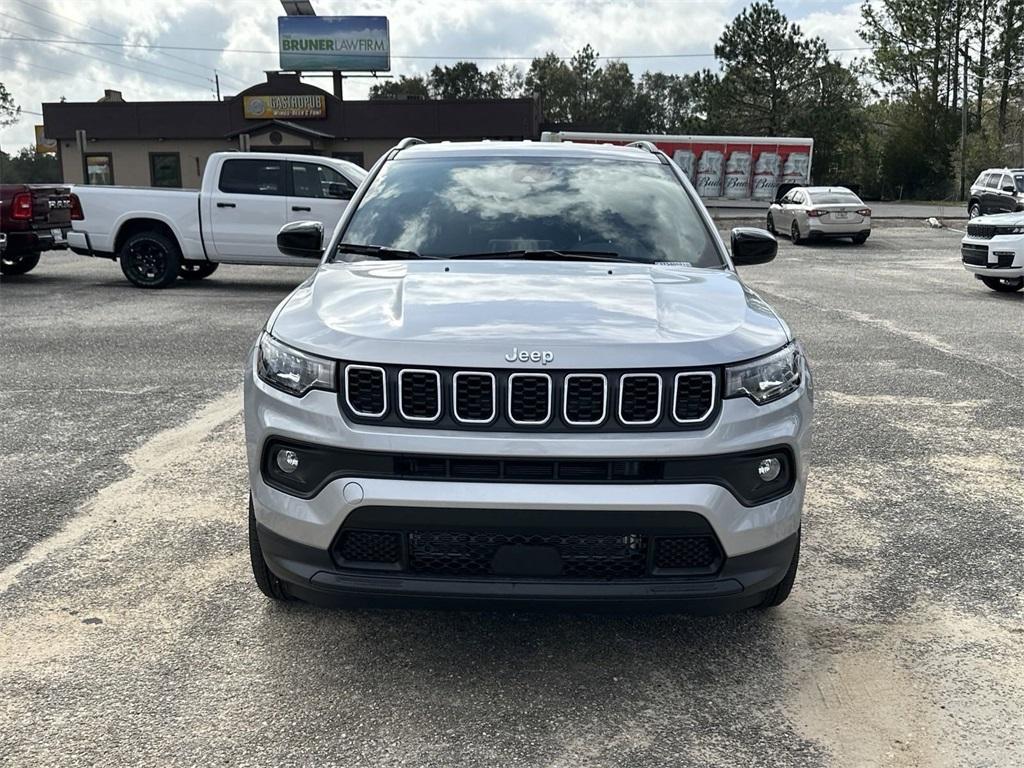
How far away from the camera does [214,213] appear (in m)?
14.0

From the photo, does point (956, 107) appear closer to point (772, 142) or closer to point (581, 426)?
point (772, 142)

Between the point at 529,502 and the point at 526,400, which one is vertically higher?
the point at 526,400

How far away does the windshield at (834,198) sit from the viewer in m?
24.2

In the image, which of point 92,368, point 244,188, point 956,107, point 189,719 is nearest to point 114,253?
point 244,188

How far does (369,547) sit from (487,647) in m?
0.72

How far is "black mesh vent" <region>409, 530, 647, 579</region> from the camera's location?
9.51 ft

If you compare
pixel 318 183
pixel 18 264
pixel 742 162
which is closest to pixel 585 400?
pixel 318 183

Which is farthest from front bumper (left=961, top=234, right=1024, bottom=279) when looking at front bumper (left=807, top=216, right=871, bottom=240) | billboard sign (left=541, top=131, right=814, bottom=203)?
billboard sign (left=541, top=131, right=814, bottom=203)

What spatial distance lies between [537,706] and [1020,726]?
4.82 feet

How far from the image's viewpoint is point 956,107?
61.9 metres

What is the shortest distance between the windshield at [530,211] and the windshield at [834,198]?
2103 cm

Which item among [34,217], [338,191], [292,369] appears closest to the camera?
[292,369]

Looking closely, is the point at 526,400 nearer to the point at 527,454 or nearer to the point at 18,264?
the point at 527,454

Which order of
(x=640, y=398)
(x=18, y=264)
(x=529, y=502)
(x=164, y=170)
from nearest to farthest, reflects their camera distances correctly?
(x=529, y=502)
(x=640, y=398)
(x=18, y=264)
(x=164, y=170)
